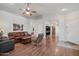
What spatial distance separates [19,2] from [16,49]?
1081 mm

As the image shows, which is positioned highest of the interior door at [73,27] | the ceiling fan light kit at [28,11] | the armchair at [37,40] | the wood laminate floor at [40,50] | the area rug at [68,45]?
the ceiling fan light kit at [28,11]

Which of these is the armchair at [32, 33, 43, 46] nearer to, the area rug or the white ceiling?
the area rug

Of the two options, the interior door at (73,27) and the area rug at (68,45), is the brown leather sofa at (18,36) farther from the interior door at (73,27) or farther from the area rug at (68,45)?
the interior door at (73,27)

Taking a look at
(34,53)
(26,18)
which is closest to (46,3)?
(26,18)

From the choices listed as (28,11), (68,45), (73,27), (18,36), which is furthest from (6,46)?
(73,27)

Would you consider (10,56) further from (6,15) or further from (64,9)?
(64,9)

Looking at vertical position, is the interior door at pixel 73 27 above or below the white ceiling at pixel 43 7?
below

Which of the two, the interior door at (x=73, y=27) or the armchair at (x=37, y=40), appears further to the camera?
the armchair at (x=37, y=40)

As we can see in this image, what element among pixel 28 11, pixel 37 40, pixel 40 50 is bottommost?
pixel 40 50

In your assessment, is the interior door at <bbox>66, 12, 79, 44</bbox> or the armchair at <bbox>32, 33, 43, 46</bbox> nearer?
the interior door at <bbox>66, 12, 79, 44</bbox>

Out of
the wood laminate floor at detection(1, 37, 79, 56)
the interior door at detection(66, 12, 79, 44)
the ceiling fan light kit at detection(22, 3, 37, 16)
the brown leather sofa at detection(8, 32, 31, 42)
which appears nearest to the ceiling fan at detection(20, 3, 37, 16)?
the ceiling fan light kit at detection(22, 3, 37, 16)

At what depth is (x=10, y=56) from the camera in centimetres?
291

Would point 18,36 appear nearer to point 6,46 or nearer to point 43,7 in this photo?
point 6,46

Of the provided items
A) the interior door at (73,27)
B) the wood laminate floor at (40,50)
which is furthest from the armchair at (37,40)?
the interior door at (73,27)
